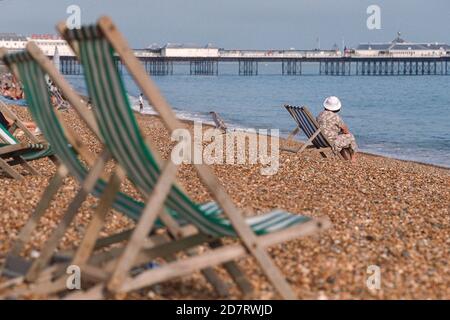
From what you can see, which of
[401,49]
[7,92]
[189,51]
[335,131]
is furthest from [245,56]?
[335,131]

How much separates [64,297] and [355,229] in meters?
1.88

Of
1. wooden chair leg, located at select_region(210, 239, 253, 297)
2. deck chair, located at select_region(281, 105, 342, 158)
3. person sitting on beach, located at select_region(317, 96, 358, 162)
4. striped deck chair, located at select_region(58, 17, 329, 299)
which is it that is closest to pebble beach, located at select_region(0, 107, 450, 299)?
wooden chair leg, located at select_region(210, 239, 253, 297)

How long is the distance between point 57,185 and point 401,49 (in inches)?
3470

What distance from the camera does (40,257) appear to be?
2.83 metres

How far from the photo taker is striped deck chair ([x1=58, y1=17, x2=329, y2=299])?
7.75 ft

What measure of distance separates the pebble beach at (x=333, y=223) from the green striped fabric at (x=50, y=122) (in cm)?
30

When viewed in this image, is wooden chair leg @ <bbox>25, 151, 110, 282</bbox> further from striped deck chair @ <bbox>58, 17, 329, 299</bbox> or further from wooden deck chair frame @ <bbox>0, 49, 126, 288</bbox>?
striped deck chair @ <bbox>58, 17, 329, 299</bbox>

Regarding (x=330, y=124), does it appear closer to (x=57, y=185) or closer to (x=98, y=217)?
(x=57, y=185)

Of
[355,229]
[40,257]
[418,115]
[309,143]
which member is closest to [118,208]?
[40,257]

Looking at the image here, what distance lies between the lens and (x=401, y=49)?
88375 mm

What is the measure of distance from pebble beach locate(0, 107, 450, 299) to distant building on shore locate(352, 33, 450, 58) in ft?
Result: 251

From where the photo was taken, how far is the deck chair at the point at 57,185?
267cm
